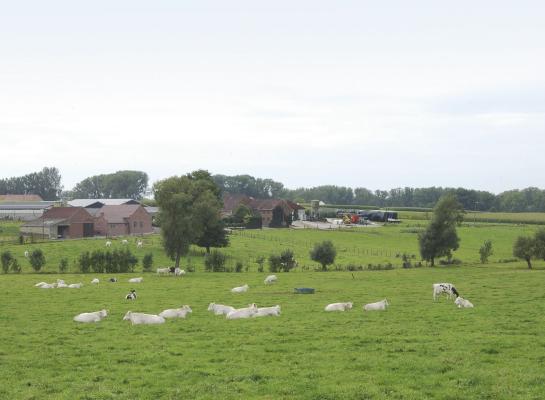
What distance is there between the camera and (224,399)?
41.4 feet

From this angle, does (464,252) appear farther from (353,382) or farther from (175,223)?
(353,382)

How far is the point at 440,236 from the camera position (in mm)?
64188

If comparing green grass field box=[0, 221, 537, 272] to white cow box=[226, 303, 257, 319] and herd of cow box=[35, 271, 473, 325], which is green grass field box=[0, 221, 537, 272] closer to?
herd of cow box=[35, 271, 473, 325]

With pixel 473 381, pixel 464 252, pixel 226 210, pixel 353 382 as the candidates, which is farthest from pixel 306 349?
pixel 226 210

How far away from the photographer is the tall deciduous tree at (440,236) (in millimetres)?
64125

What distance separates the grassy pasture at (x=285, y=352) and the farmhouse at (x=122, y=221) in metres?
68.3

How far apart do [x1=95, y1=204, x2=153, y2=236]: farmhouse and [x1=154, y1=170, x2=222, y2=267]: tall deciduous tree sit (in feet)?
147

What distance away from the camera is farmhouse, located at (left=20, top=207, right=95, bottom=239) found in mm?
90250

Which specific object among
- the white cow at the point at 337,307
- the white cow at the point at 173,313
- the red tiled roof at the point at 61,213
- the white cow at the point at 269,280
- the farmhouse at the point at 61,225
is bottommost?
the white cow at the point at 269,280

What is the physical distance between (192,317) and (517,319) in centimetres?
1301

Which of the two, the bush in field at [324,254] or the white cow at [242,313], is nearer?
the white cow at [242,313]

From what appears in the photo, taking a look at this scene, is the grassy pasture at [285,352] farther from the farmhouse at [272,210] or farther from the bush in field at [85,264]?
the farmhouse at [272,210]

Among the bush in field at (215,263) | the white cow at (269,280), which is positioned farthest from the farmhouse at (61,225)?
the white cow at (269,280)

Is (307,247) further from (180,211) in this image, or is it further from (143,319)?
(143,319)
